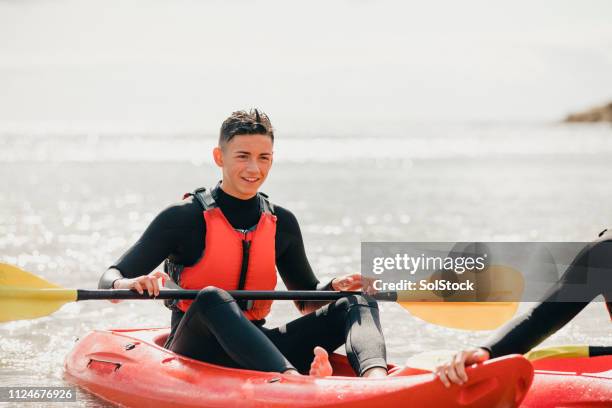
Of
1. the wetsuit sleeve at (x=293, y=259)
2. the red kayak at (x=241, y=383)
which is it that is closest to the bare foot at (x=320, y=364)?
the red kayak at (x=241, y=383)

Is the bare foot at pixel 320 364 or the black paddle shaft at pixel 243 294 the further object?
the black paddle shaft at pixel 243 294

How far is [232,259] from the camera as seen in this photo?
163 inches

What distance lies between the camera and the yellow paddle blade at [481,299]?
161 inches

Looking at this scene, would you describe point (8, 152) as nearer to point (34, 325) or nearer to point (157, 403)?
point (34, 325)

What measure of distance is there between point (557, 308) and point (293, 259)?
1560mm

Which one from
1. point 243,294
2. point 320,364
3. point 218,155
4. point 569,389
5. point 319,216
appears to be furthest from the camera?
point 319,216

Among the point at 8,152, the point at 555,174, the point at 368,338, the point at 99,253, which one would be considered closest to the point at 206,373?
the point at 368,338

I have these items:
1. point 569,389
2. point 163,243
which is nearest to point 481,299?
point 569,389

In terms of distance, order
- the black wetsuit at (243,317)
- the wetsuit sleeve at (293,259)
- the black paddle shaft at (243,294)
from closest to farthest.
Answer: the black wetsuit at (243,317) → the black paddle shaft at (243,294) → the wetsuit sleeve at (293,259)

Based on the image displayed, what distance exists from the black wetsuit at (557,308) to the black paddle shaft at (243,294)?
3.53 ft

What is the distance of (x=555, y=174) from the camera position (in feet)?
66.4

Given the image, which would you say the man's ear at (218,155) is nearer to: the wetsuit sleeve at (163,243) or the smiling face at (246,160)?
the smiling face at (246,160)

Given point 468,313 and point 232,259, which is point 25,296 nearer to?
point 232,259

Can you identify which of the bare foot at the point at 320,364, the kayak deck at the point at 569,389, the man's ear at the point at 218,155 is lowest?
the kayak deck at the point at 569,389
